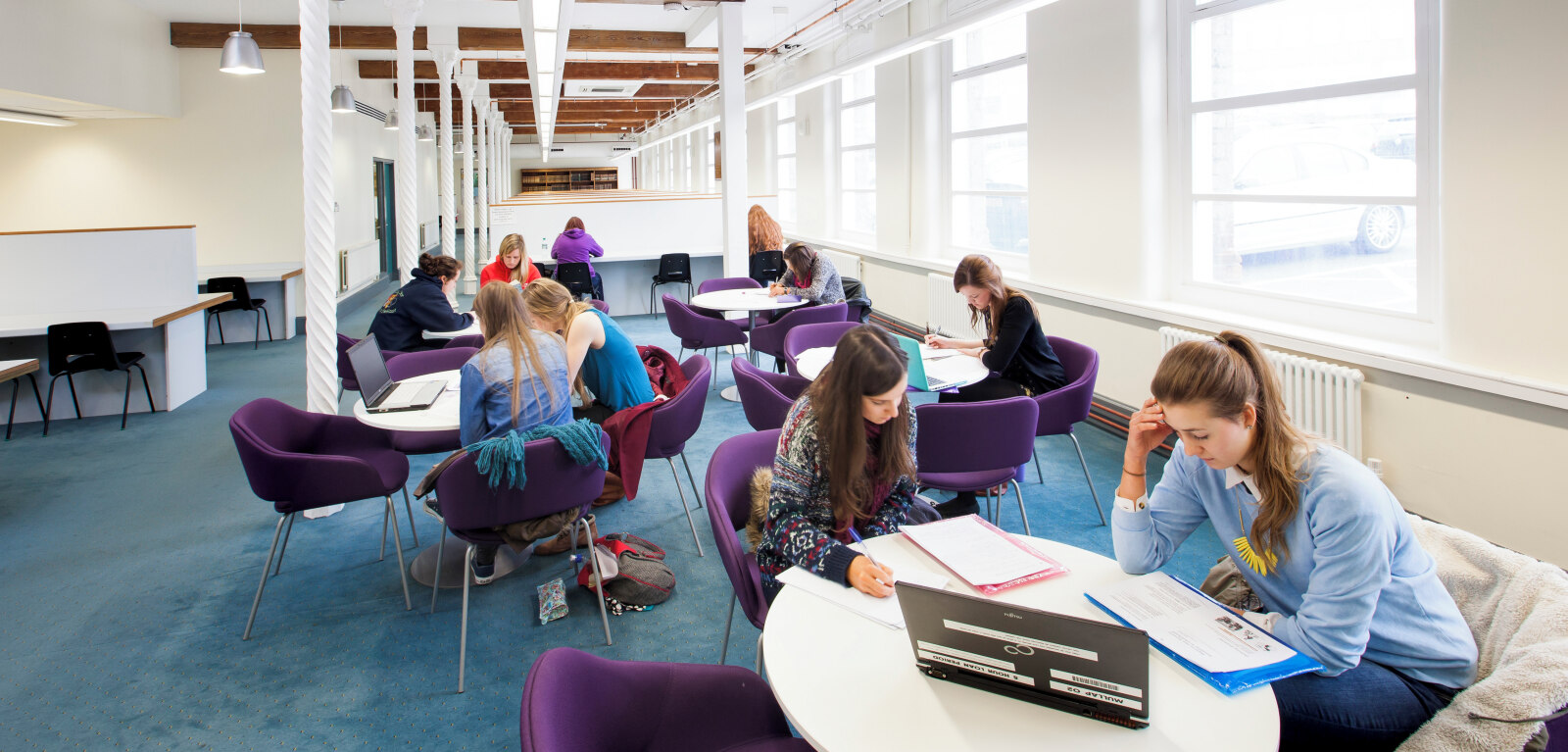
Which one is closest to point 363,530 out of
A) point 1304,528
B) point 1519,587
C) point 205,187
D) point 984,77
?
point 1304,528

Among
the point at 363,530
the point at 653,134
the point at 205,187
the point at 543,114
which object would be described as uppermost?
the point at 653,134

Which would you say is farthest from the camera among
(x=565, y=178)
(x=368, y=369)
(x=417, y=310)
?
(x=565, y=178)

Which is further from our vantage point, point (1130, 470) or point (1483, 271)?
point (1483, 271)

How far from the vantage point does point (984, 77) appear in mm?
7805

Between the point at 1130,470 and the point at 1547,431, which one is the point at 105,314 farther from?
the point at 1547,431

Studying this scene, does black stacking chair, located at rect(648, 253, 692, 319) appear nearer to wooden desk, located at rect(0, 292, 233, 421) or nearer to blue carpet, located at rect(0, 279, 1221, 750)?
wooden desk, located at rect(0, 292, 233, 421)

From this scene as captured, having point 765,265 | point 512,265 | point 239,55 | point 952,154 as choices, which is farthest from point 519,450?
point 952,154

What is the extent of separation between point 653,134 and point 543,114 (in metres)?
16.7

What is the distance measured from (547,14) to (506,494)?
8.55 ft

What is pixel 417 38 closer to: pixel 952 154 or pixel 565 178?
pixel 952 154

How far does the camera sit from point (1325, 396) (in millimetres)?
4055

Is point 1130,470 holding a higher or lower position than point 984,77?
lower

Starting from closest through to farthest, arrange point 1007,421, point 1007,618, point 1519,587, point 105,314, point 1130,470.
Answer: point 1007,618 → point 1519,587 → point 1130,470 → point 1007,421 → point 105,314

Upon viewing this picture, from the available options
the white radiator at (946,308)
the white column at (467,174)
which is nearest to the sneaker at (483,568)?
the white radiator at (946,308)
